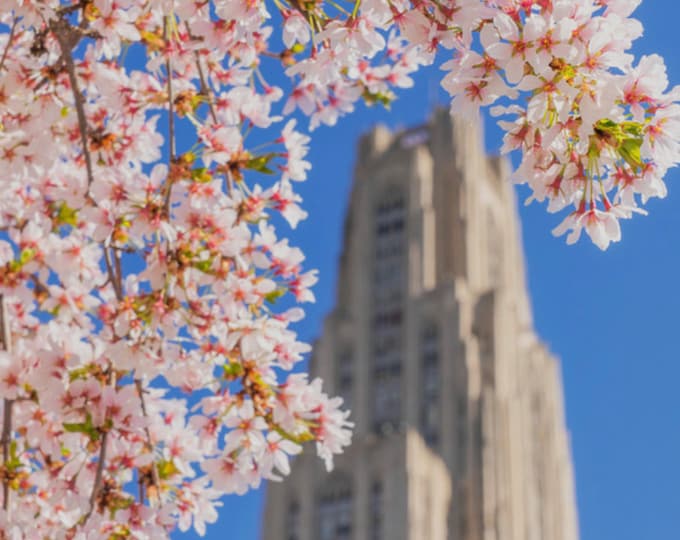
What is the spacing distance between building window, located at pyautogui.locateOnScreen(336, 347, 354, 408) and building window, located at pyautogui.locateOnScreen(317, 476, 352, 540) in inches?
389

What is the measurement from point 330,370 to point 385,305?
6.14m

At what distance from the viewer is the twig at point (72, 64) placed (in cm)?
854

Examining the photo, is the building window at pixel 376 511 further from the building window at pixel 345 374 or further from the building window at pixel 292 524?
the building window at pixel 345 374

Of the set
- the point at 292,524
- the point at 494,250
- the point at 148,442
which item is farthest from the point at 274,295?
the point at 494,250

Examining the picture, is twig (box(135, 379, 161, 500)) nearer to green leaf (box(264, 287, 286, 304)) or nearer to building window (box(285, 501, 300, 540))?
green leaf (box(264, 287, 286, 304))

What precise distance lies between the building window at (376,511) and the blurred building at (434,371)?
0.25ft

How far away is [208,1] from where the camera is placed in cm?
805

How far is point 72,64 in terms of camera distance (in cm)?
874

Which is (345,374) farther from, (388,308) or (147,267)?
(147,267)

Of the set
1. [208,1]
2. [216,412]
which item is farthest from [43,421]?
[208,1]

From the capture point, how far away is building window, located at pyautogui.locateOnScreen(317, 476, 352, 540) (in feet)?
279

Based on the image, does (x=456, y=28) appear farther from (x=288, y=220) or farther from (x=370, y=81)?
(x=370, y=81)

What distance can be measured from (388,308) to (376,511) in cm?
1853

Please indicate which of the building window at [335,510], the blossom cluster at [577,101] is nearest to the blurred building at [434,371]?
the building window at [335,510]
